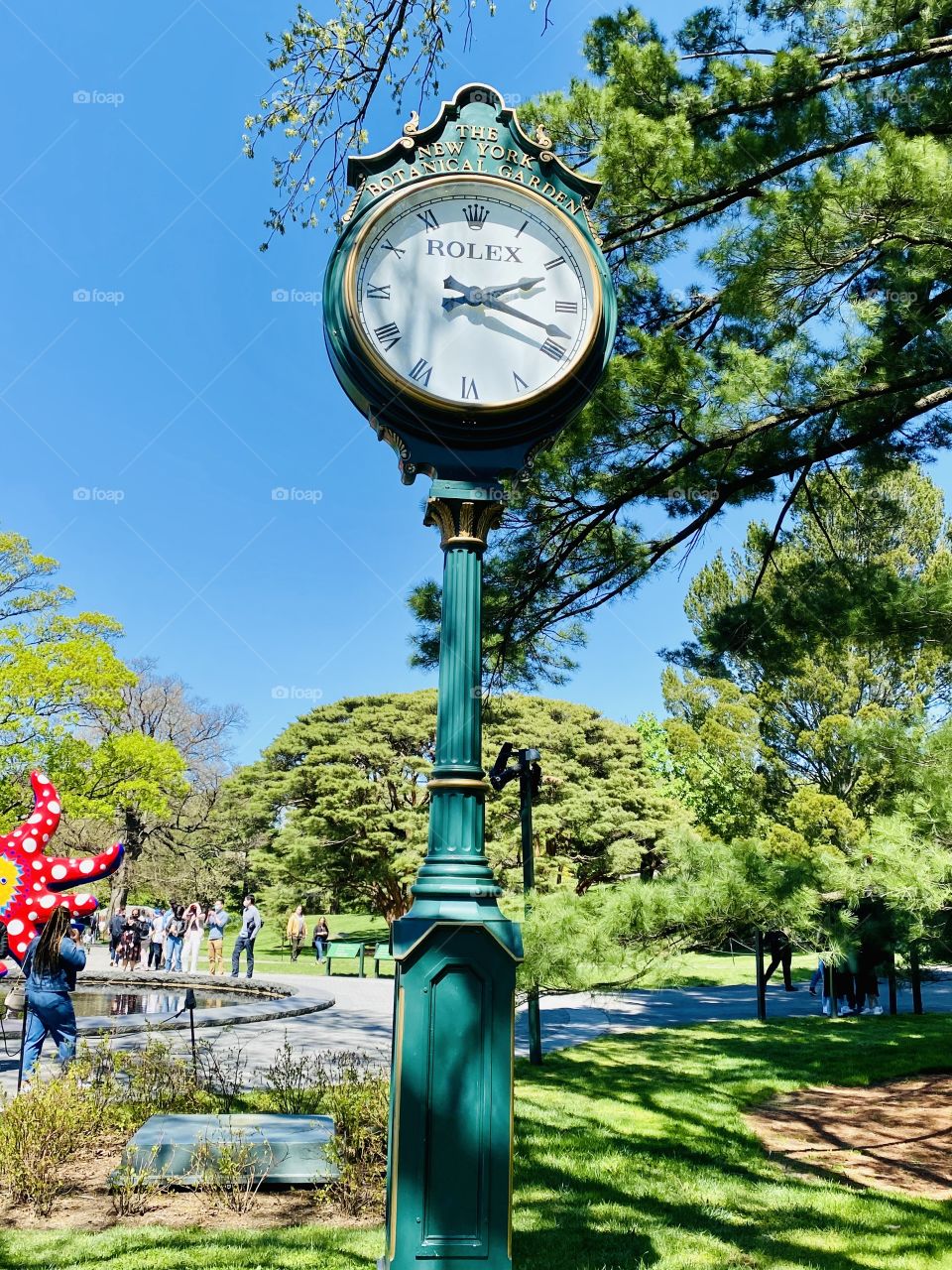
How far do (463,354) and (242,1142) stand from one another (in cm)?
384

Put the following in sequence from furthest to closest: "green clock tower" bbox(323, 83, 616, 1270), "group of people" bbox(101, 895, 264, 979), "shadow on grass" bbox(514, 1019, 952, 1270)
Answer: "group of people" bbox(101, 895, 264, 979) < "shadow on grass" bbox(514, 1019, 952, 1270) < "green clock tower" bbox(323, 83, 616, 1270)

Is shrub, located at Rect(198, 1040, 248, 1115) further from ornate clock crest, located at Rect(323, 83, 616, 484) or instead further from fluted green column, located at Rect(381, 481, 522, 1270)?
ornate clock crest, located at Rect(323, 83, 616, 484)

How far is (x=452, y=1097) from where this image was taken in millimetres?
2438

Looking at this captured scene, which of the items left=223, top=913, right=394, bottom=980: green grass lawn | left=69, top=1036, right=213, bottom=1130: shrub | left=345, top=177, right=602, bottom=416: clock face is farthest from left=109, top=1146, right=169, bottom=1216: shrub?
left=223, top=913, right=394, bottom=980: green grass lawn

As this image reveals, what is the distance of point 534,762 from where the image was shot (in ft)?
28.0

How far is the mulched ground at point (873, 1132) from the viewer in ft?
16.5

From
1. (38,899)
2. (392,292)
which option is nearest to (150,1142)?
(38,899)

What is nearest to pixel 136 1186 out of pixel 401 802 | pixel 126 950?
pixel 126 950

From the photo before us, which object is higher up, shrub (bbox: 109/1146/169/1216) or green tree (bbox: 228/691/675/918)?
green tree (bbox: 228/691/675/918)

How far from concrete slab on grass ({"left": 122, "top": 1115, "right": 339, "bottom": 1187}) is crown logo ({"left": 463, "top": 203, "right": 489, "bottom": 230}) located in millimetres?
4185

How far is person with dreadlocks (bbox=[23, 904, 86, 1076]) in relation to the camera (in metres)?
6.73

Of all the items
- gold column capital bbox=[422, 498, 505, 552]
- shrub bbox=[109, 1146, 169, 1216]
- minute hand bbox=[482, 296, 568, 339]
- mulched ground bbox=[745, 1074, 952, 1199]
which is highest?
minute hand bbox=[482, 296, 568, 339]

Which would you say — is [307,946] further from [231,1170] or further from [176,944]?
[231,1170]

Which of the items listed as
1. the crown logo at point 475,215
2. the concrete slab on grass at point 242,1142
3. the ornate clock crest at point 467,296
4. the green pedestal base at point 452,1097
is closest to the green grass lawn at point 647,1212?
the concrete slab on grass at point 242,1142
